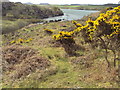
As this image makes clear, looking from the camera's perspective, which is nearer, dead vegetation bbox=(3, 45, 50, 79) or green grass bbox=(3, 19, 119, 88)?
green grass bbox=(3, 19, 119, 88)

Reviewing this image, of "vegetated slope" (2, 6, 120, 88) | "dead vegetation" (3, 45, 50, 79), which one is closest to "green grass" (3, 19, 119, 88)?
"vegetated slope" (2, 6, 120, 88)

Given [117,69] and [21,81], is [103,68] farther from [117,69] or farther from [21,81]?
[21,81]

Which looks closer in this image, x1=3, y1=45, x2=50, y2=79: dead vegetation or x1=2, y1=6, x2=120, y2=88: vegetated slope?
x1=2, y1=6, x2=120, y2=88: vegetated slope

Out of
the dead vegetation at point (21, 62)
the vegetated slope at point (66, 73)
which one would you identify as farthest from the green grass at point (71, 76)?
the dead vegetation at point (21, 62)

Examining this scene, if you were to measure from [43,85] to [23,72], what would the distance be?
2.71 meters

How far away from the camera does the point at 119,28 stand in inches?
386

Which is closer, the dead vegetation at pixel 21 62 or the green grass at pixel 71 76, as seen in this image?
the green grass at pixel 71 76

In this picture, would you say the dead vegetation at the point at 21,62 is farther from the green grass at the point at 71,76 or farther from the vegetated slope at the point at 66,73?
the green grass at the point at 71,76

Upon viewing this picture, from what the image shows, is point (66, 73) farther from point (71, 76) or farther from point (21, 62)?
point (21, 62)

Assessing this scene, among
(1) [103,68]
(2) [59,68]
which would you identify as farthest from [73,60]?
(1) [103,68]

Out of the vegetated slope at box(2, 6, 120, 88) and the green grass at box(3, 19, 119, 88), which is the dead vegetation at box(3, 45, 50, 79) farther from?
the green grass at box(3, 19, 119, 88)

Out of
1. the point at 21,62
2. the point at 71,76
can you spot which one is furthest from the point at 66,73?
the point at 21,62

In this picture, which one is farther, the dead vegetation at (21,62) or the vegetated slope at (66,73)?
the dead vegetation at (21,62)

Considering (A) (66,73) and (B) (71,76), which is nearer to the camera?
(B) (71,76)
